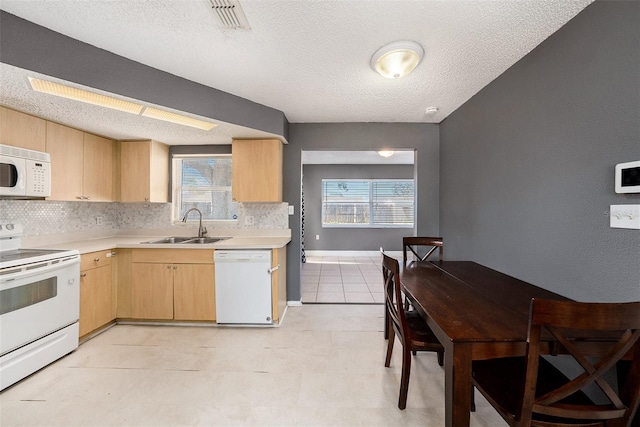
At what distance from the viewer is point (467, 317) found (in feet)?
3.99

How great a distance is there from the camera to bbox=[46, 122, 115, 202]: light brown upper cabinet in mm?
2285

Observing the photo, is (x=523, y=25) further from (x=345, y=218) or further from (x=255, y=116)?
(x=345, y=218)

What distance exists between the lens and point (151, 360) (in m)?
2.06

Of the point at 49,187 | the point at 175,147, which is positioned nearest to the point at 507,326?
the point at 49,187

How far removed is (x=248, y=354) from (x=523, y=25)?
312cm

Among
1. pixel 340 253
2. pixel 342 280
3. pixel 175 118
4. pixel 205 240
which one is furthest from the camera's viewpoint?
pixel 340 253

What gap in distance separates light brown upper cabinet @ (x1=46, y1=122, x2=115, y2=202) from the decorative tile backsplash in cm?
31

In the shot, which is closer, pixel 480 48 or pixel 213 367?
pixel 480 48

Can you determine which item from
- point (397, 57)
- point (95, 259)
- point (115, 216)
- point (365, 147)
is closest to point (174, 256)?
point (95, 259)

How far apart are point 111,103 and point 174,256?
4.91ft

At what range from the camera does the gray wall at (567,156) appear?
119cm

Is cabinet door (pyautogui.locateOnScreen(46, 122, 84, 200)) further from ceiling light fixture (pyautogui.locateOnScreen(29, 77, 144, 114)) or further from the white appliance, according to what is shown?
ceiling light fixture (pyautogui.locateOnScreen(29, 77, 144, 114))

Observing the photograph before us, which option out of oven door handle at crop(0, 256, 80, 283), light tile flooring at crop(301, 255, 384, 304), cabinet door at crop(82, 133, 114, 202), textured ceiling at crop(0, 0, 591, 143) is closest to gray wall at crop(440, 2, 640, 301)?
textured ceiling at crop(0, 0, 591, 143)

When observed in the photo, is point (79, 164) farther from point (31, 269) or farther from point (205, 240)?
point (205, 240)
